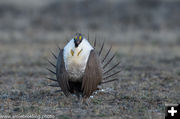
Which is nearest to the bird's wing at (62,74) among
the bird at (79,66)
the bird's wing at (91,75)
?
the bird at (79,66)

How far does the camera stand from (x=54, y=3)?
59.9 feet

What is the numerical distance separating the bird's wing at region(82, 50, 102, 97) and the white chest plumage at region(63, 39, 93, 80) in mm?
51

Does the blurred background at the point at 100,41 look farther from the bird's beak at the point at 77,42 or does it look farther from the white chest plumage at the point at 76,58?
the bird's beak at the point at 77,42

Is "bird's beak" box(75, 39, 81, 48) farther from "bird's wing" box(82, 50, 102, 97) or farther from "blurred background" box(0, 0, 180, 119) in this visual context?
"blurred background" box(0, 0, 180, 119)

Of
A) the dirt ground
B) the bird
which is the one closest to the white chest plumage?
the bird

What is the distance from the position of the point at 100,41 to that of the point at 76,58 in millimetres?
8119

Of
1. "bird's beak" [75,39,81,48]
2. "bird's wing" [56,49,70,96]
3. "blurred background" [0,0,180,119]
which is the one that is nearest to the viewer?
"bird's beak" [75,39,81,48]

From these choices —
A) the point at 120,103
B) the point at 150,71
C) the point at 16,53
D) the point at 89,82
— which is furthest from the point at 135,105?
the point at 16,53

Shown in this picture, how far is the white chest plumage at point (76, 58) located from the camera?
13.4 ft

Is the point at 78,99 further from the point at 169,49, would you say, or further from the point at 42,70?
the point at 169,49

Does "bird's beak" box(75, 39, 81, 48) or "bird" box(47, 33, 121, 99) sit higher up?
"bird's beak" box(75, 39, 81, 48)

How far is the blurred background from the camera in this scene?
4406 mm

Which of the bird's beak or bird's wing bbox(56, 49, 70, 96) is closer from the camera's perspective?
the bird's beak

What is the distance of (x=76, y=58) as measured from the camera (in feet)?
13.4
